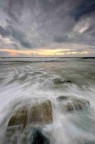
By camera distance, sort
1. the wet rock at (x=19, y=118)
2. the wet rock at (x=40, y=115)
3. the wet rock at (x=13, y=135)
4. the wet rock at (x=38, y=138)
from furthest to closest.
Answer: the wet rock at (x=40, y=115) < the wet rock at (x=19, y=118) < the wet rock at (x=13, y=135) < the wet rock at (x=38, y=138)

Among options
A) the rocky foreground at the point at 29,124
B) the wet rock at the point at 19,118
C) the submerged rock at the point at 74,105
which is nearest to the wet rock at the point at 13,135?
the rocky foreground at the point at 29,124

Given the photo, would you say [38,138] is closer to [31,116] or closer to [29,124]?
[29,124]

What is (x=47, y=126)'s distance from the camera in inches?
149

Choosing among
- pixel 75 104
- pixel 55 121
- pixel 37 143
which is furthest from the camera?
pixel 75 104

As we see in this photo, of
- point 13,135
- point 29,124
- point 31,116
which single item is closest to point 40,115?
point 31,116

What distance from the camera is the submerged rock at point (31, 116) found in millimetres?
3676

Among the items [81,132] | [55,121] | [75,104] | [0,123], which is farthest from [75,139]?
Answer: [0,123]

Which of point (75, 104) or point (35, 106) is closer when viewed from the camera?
point (35, 106)

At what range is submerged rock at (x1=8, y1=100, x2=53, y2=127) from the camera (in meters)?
3.68

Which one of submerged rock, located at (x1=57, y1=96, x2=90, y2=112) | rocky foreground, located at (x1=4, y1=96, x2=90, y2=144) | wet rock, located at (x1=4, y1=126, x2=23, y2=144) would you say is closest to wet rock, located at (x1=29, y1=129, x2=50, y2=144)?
rocky foreground, located at (x1=4, y1=96, x2=90, y2=144)

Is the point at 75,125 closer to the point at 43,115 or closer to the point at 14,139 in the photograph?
the point at 43,115

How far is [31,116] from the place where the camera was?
385 cm

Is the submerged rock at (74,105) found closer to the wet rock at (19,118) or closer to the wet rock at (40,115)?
the wet rock at (40,115)

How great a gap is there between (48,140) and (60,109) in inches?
66.5
